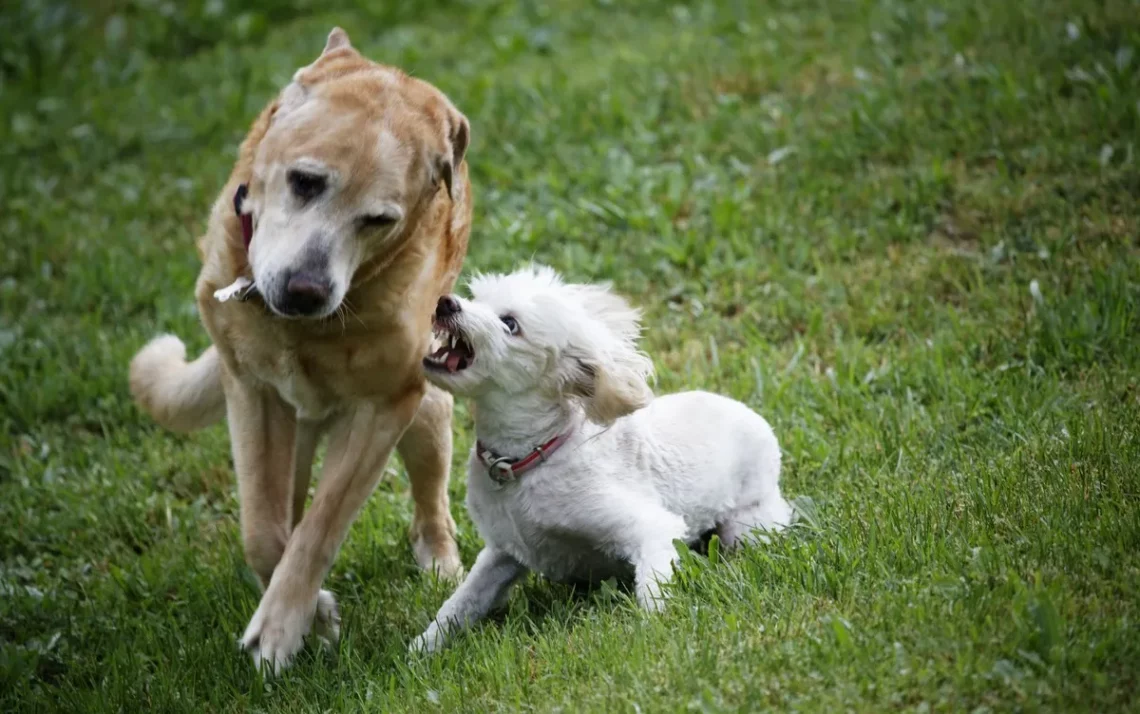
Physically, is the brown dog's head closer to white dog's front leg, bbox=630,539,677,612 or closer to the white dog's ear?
the white dog's ear

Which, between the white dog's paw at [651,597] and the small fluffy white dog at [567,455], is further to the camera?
the small fluffy white dog at [567,455]

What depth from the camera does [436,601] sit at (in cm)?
464

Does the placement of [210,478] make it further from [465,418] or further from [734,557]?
[734,557]

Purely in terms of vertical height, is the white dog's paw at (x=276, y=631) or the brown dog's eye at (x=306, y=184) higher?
the brown dog's eye at (x=306, y=184)

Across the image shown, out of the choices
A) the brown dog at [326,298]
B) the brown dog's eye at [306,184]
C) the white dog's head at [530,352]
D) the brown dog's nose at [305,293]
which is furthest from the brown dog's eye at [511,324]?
the brown dog's eye at [306,184]

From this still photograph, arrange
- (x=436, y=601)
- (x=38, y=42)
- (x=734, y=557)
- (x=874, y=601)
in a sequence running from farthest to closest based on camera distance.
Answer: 1. (x=38, y=42)
2. (x=436, y=601)
3. (x=734, y=557)
4. (x=874, y=601)

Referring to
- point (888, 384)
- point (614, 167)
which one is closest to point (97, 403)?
point (614, 167)

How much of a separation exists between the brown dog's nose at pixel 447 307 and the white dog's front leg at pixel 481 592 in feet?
2.70

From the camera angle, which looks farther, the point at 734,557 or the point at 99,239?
the point at 99,239

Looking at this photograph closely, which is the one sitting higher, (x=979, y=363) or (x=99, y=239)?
(x=979, y=363)

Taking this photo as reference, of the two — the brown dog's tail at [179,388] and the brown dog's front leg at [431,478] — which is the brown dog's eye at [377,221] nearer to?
the brown dog's front leg at [431,478]

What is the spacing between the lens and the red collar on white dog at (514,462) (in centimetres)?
426

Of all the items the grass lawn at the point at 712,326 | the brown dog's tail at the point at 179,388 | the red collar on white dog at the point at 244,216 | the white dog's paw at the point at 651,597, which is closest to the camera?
the grass lawn at the point at 712,326

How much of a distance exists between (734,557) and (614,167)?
3.74 m
